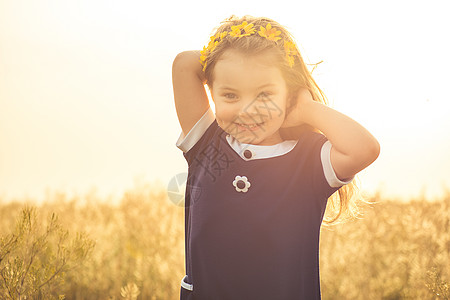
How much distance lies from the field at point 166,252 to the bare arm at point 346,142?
1012mm

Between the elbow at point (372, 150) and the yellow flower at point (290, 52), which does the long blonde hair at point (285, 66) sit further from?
the elbow at point (372, 150)

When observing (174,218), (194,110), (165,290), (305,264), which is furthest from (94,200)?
A: (305,264)

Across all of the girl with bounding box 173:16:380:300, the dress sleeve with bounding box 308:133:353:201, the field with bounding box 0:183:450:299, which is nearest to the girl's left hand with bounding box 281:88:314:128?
the girl with bounding box 173:16:380:300

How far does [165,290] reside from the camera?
139 inches

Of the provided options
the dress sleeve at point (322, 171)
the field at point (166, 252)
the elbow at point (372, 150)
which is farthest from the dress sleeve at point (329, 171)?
the field at point (166, 252)

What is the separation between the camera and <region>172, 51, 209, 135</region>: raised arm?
7.45 feet

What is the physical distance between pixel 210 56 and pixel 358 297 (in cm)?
221

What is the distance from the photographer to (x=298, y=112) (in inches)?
86.0

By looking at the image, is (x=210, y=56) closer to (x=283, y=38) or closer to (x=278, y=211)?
(x=283, y=38)

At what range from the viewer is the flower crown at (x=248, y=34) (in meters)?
2.13

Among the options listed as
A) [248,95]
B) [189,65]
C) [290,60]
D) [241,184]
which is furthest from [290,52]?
[241,184]

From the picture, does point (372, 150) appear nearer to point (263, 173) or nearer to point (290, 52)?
point (263, 173)

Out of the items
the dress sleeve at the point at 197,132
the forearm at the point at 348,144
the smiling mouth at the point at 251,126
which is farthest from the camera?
the dress sleeve at the point at 197,132

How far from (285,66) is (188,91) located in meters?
0.45
